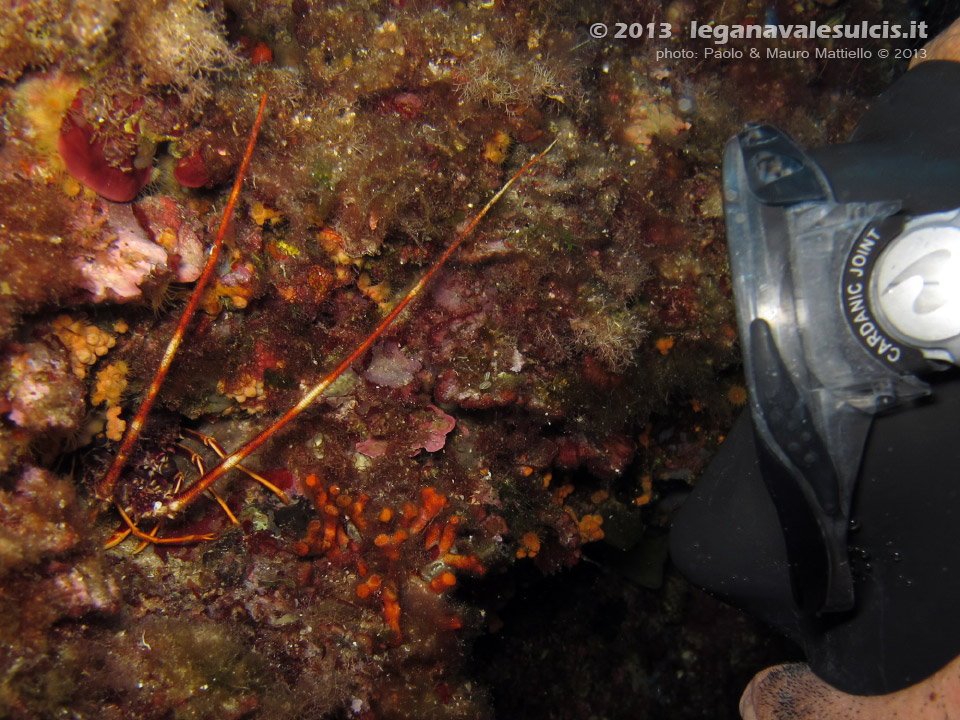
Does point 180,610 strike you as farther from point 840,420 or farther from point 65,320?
point 840,420

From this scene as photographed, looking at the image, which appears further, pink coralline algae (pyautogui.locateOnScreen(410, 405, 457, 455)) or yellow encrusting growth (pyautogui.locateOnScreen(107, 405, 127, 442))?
pink coralline algae (pyautogui.locateOnScreen(410, 405, 457, 455))

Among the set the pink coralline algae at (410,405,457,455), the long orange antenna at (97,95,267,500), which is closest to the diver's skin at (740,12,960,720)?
the pink coralline algae at (410,405,457,455)

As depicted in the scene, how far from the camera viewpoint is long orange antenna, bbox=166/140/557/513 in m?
2.44

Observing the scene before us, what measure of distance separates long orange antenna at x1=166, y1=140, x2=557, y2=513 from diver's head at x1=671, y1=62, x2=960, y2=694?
3.94 feet

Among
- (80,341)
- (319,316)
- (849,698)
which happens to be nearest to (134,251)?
(80,341)

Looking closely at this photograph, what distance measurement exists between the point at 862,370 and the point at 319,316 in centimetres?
262

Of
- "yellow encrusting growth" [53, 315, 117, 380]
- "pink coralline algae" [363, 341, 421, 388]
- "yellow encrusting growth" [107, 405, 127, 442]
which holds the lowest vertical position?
"yellow encrusting growth" [107, 405, 127, 442]

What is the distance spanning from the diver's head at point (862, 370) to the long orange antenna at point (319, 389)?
3.94 feet

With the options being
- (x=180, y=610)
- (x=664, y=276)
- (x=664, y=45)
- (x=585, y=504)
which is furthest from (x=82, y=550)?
(x=664, y=45)

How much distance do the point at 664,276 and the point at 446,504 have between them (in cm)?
202

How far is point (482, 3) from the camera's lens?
2.88 meters

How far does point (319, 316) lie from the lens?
115 inches

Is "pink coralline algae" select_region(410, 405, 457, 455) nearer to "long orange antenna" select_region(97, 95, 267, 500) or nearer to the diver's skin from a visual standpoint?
"long orange antenna" select_region(97, 95, 267, 500)

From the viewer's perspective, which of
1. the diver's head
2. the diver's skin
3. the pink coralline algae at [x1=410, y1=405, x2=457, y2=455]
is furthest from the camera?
the pink coralline algae at [x1=410, y1=405, x2=457, y2=455]
